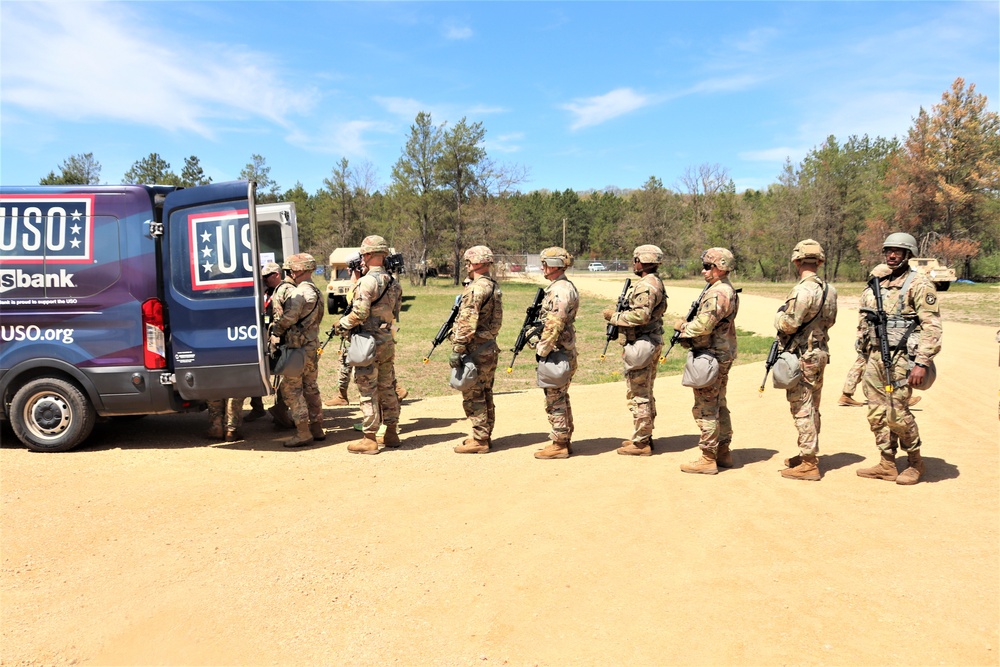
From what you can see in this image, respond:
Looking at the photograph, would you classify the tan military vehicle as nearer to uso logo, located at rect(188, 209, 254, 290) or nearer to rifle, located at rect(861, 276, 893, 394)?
rifle, located at rect(861, 276, 893, 394)

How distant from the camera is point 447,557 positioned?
4254mm

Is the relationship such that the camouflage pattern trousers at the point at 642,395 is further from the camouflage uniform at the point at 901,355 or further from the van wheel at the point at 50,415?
the van wheel at the point at 50,415

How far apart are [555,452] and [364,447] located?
186cm

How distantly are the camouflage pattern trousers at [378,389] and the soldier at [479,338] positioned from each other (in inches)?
28.3

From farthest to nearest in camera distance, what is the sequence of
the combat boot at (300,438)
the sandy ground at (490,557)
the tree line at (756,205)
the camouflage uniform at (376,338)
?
the tree line at (756,205)
the combat boot at (300,438)
the camouflage uniform at (376,338)
the sandy ground at (490,557)

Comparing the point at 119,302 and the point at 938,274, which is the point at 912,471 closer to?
the point at 119,302

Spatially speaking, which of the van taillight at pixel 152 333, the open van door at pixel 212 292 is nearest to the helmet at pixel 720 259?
the open van door at pixel 212 292

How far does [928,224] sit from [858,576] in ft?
139

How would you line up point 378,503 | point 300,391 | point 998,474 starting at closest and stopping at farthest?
point 378,503
point 998,474
point 300,391

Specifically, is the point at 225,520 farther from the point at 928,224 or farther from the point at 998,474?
the point at 928,224

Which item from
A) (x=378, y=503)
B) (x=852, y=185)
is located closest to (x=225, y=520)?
(x=378, y=503)

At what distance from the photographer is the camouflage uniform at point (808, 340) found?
559 cm

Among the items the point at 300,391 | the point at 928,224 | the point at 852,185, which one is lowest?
the point at 300,391

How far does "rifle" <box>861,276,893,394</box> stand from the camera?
549cm
